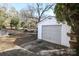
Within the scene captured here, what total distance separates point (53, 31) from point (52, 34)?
5 cm

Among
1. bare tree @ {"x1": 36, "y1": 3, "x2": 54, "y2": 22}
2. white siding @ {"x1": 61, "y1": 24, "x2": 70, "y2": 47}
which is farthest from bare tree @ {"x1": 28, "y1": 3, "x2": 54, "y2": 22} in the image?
white siding @ {"x1": 61, "y1": 24, "x2": 70, "y2": 47}

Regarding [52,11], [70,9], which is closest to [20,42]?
[52,11]

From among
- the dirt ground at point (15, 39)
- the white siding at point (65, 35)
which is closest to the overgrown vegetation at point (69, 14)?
the white siding at point (65, 35)

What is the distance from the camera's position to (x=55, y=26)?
12.4ft

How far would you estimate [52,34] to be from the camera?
150 inches

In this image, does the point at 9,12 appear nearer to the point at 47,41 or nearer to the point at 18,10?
the point at 18,10

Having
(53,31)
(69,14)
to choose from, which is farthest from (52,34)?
(69,14)

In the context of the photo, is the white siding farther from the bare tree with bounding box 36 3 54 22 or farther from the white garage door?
the bare tree with bounding box 36 3 54 22

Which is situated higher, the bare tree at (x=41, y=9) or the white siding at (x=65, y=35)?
the bare tree at (x=41, y=9)

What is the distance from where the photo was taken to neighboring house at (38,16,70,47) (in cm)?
378

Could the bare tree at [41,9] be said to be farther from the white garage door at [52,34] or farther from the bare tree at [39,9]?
the white garage door at [52,34]

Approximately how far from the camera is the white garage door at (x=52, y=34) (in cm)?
379

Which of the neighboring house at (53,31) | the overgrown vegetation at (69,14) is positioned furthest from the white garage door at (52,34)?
the overgrown vegetation at (69,14)

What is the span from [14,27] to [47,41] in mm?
566
